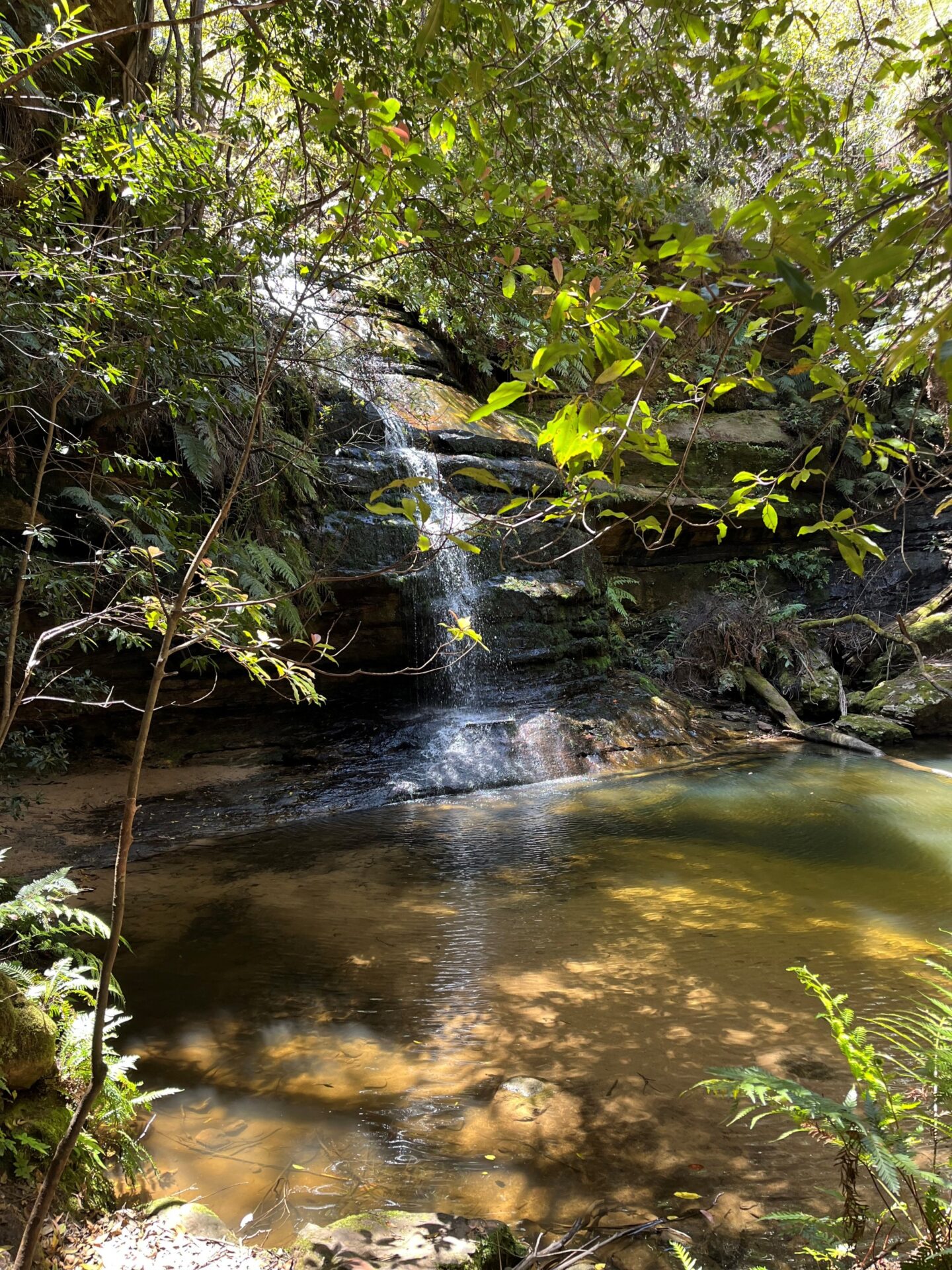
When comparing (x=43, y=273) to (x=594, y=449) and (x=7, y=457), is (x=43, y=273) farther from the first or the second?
(x=7, y=457)

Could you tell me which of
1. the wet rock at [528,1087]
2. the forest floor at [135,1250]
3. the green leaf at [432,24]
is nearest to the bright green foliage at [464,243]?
the green leaf at [432,24]

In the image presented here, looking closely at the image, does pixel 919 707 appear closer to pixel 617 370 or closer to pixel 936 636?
pixel 936 636

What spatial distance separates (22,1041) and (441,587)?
25.4 ft

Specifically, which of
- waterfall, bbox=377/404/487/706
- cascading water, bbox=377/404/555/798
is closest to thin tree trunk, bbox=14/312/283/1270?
cascading water, bbox=377/404/555/798

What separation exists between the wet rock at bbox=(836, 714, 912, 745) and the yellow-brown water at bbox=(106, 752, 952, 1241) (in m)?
3.27

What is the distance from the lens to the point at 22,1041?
2205 mm

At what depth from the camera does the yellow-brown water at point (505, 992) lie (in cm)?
243

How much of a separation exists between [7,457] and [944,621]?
1244 centimetres

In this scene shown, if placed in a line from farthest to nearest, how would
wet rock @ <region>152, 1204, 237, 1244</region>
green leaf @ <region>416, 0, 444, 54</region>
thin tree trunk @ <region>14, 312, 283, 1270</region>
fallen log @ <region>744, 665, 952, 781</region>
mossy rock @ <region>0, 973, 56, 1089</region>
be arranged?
fallen log @ <region>744, 665, 952, 781</region>
mossy rock @ <region>0, 973, 56, 1089</region>
wet rock @ <region>152, 1204, 237, 1244</region>
thin tree trunk @ <region>14, 312, 283, 1270</region>
green leaf @ <region>416, 0, 444, 54</region>

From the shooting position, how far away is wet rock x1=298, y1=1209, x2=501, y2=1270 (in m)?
1.83

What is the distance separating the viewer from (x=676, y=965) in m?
3.90

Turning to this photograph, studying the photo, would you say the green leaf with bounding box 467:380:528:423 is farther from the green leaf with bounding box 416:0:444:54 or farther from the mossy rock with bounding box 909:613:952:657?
the mossy rock with bounding box 909:613:952:657

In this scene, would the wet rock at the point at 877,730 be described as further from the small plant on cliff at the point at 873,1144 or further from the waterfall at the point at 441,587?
the small plant on cliff at the point at 873,1144

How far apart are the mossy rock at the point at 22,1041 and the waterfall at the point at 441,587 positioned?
23.8 ft
